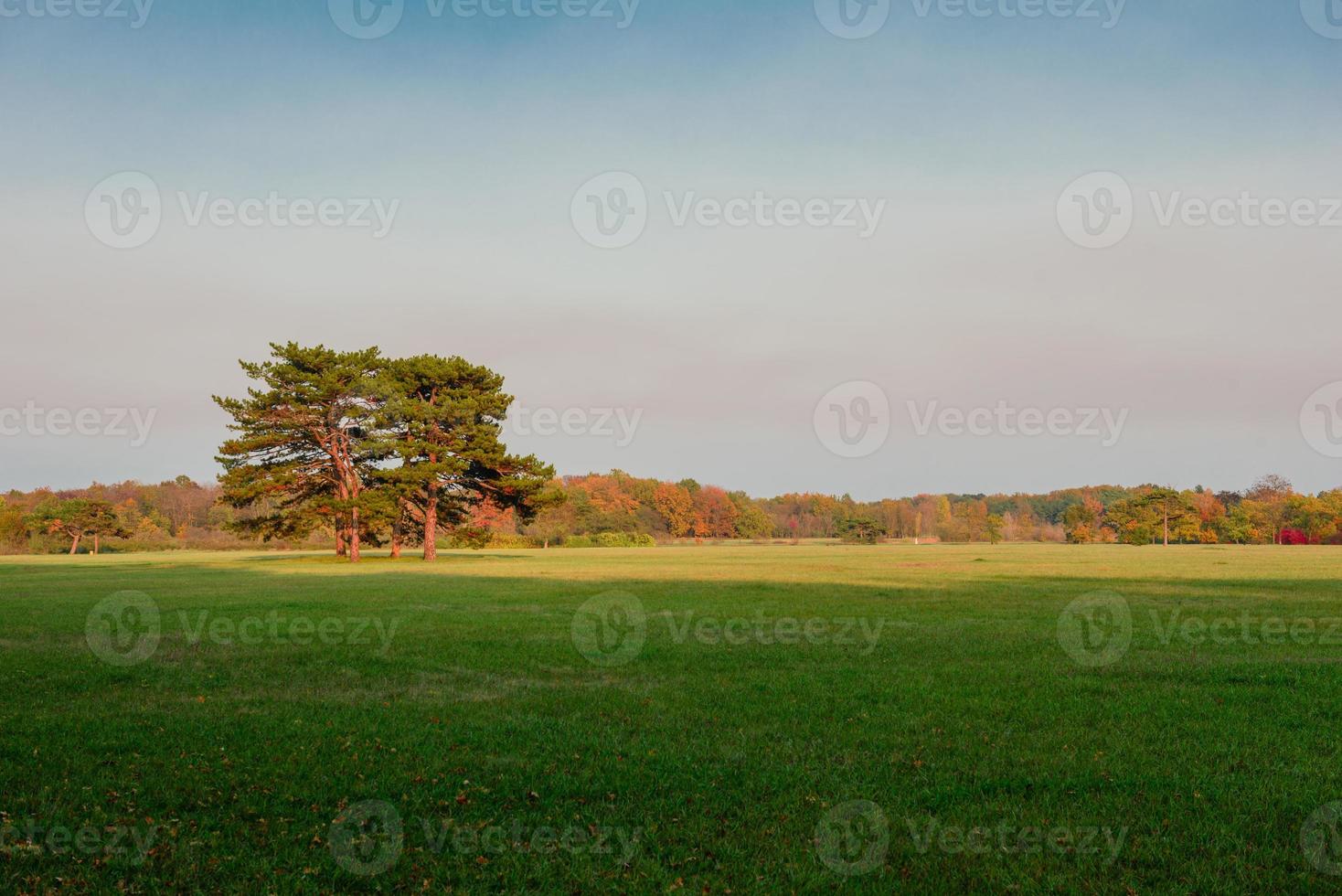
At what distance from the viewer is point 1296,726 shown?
8.61 meters

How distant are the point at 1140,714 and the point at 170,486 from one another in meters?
137

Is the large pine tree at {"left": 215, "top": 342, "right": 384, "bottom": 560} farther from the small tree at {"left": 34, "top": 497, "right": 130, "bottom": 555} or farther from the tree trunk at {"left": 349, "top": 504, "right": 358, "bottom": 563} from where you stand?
the small tree at {"left": 34, "top": 497, "right": 130, "bottom": 555}

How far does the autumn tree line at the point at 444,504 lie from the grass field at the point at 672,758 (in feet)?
109

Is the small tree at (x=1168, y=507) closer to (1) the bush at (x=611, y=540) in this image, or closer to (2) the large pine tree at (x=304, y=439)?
(1) the bush at (x=611, y=540)

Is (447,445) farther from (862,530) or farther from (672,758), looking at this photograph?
(862,530)

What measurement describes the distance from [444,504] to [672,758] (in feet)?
159

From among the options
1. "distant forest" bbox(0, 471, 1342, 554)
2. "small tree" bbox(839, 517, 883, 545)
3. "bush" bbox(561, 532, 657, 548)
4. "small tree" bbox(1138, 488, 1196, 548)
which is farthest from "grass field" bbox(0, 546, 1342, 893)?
"small tree" bbox(1138, 488, 1196, 548)

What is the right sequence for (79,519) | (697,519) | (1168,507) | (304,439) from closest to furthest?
1. (304,439)
2. (79,519)
3. (1168,507)
4. (697,519)

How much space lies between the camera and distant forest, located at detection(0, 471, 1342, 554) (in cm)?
8562

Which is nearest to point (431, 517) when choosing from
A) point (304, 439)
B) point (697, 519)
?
point (304, 439)

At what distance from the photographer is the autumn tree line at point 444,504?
4888 cm

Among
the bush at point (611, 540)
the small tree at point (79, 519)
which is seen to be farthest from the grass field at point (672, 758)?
the bush at point (611, 540)

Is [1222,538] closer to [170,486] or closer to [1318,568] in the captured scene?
[1318,568]

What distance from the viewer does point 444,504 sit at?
53.7 metres
